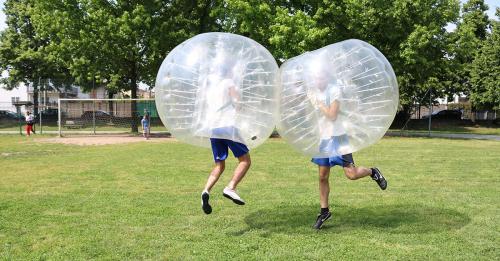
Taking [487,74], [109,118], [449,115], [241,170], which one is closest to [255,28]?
[109,118]

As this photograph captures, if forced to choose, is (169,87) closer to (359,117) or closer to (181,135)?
(181,135)

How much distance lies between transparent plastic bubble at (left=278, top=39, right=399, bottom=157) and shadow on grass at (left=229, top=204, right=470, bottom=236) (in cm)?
101

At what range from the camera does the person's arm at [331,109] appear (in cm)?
562

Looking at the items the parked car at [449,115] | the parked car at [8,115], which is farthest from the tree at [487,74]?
the parked car at [8,115]

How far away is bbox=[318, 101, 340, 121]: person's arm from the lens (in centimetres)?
562

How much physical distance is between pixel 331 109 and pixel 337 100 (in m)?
0.13

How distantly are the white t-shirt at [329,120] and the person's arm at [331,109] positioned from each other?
3cm

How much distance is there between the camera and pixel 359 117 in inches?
225

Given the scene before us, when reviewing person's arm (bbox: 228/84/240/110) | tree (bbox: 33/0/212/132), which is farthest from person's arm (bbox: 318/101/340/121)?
tree (bbox: 33/0/212/132)

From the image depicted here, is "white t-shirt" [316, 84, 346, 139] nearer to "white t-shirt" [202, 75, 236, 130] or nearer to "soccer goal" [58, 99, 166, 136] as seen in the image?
"white t-shirt" [202, 75, 236, 130]

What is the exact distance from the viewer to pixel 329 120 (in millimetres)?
5680

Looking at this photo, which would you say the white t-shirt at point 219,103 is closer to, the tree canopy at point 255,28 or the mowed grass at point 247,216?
the mowed grass at point 247,216

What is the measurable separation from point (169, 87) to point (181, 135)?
2.03 ft

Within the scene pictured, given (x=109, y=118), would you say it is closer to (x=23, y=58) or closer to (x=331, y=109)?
(x=23, y=58)
